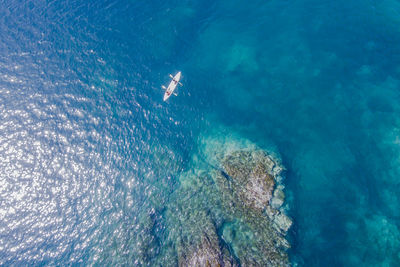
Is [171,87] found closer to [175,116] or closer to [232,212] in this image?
[175,116]

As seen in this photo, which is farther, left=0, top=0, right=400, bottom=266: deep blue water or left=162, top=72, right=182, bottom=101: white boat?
left=162, top=72, right=182, bottom=101: white boat

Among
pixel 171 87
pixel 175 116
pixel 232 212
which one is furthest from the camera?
pixel 171 87

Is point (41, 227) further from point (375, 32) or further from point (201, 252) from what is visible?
point (375, 32)

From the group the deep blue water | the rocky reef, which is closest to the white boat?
the deep blue water

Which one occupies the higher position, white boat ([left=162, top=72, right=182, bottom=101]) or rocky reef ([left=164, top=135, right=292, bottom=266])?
white boat ([left=162, top=72, right=182, bottom=101])

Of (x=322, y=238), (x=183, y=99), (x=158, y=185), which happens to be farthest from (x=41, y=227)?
(x=322, y=238)

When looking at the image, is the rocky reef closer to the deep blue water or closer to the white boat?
the deep blue water

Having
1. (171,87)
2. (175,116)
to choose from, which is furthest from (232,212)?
(171,87)
